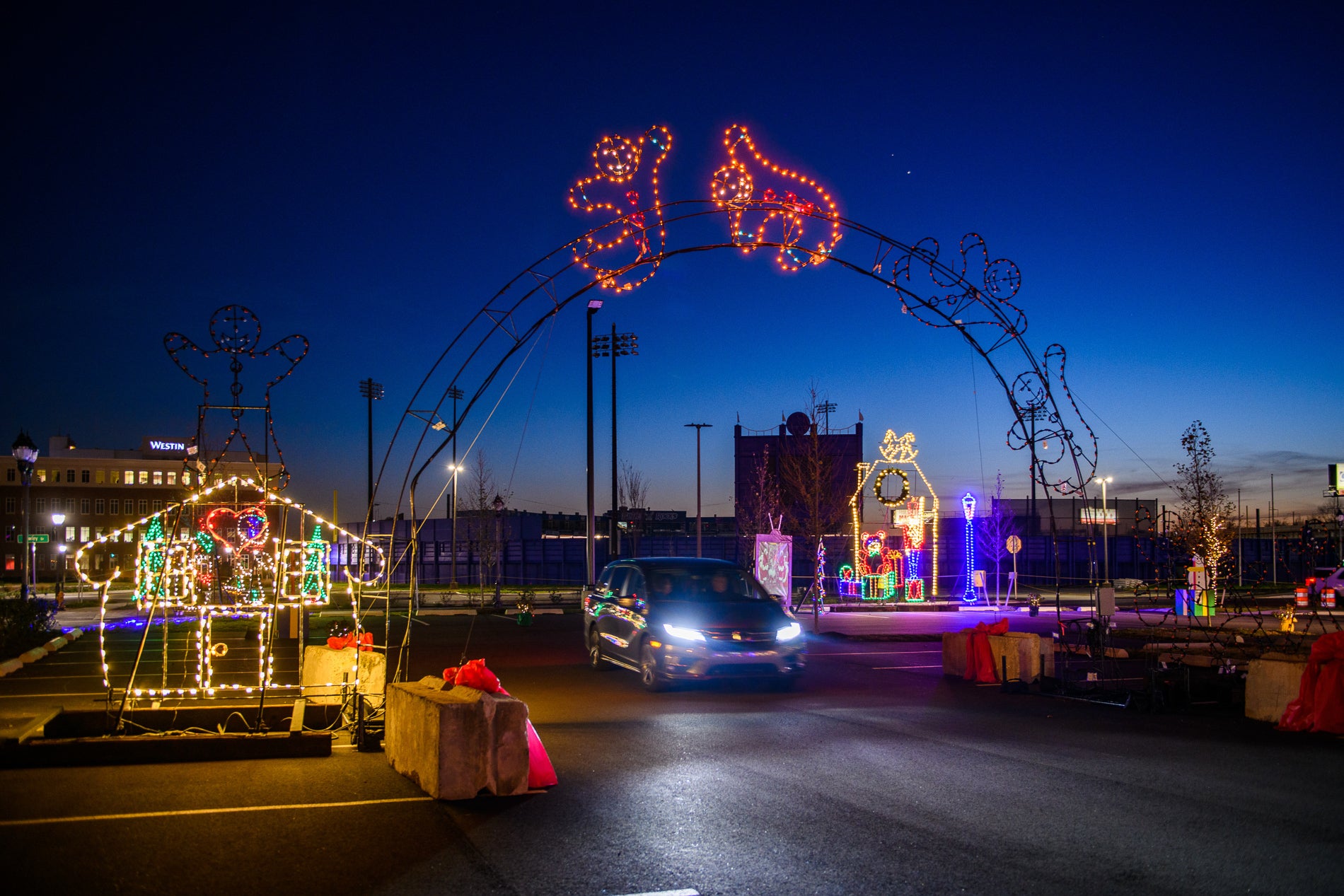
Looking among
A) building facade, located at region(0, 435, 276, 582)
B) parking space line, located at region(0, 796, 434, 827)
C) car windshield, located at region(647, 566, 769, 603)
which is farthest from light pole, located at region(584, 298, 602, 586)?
building facade, located at region(0, 435, 276, 582)

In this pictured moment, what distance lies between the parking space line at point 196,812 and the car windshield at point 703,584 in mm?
6960

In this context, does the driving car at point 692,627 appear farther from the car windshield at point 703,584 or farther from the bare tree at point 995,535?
the bare tree at point 995,535

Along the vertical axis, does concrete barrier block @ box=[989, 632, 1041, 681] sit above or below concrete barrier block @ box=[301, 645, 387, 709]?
below

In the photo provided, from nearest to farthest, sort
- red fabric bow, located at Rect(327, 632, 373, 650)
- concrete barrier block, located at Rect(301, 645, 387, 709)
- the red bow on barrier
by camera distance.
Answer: the red bow on barrier, concrete barrier block, located at Rect(301, 645, 387, 709), red fabric bow, located at Rect(327, 632, 373, 650)

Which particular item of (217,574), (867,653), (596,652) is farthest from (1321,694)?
(217,574)

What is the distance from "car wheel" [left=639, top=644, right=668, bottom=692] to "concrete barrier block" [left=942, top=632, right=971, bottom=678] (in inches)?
171

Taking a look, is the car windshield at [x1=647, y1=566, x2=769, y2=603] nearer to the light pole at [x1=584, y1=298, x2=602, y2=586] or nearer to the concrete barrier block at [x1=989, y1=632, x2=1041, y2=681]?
the concrete barrier block at [x1=989, y1=632, x2=1041, y2=681]

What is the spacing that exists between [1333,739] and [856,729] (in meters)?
4.53

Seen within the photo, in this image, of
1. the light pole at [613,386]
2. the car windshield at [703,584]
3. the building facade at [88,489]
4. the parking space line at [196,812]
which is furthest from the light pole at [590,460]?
the building facade at [88,489]

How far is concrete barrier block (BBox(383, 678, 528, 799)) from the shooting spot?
7.07 m

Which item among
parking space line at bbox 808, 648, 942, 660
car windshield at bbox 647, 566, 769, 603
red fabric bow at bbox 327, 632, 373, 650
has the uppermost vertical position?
car windshield at bbox 647, 566, 769, 603

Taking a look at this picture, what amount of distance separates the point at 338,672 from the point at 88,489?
9617 centimetres

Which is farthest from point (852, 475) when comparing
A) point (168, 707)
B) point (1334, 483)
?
point (168, 707)

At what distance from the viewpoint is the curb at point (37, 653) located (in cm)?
1523
